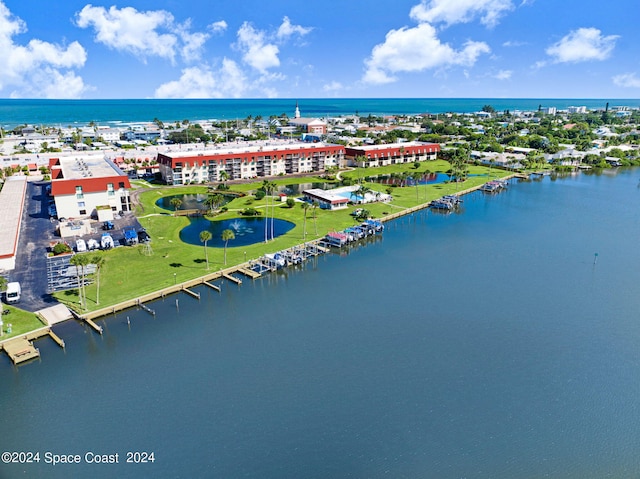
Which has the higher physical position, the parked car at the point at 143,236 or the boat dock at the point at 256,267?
the parked car at the point at 143,236

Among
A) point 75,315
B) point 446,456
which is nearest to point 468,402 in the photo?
point 446,456

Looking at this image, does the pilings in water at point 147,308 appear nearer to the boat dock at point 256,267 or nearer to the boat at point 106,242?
the boat dock at point 256,267

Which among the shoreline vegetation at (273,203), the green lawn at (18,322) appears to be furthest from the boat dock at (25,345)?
the shoreline vegetation at (273,203)

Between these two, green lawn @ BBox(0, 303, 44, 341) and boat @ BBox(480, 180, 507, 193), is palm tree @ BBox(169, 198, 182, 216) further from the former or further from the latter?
boat @ BBox(480, 180, 507, 193)

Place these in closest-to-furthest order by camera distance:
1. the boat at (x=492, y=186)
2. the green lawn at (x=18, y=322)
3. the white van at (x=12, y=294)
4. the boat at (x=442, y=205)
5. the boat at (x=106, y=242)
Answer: the green lawn at (x=18, y=322) → the white van at (x=12, y=294) → the boat at (x=106, y=242) → the boat at (x=442, y=205) → the boat at (x=492, y=186)

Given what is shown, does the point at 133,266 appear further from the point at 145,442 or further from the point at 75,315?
the point at 145,442

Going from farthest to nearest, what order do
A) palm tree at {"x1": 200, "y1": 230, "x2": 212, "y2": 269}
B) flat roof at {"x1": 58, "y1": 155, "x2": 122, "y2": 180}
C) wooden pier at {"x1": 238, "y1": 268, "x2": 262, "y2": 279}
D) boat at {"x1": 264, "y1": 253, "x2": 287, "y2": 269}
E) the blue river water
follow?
flat roof at {"x1": 58, "y1": 155, "x2": 122, "y2": 180}
boat at {"x1": 264, "y1": 253, "x2": 287, "y2": 269}
palm tree at {"x1": 200, "y1": 230, "x2": 212, "y2": 269}
wooden pier at {"x1": 238, "y1": 268, "x2": 262, "y2": 279}
the blue river water

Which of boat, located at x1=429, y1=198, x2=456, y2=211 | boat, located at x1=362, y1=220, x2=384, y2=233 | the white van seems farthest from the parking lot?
boat, located at x1=429, y1=198, x2=456, y2=211
